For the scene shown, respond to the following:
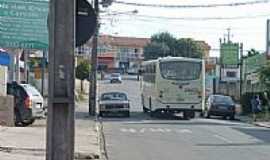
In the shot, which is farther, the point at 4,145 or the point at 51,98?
the point at 4,145

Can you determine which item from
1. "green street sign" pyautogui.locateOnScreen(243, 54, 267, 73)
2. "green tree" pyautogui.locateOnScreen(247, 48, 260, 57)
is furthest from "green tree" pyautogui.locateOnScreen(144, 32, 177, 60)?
"green street sign" pyautogui.locateOnScreen(243, 54, 267, 73)

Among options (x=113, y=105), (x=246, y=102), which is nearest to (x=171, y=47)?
(x=246, y=102)

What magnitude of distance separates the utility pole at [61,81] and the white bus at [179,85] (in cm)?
3055

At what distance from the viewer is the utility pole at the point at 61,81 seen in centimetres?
872

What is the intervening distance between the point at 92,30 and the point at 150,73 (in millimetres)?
34140

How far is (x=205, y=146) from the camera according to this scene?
2247 centimetres

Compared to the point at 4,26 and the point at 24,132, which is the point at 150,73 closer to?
the point at 4,26

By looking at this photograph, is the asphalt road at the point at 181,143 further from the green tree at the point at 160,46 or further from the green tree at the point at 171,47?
the green tree at the point at 160,46

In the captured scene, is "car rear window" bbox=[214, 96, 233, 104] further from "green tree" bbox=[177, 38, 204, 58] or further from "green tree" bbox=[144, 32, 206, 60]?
"green tree" bbox=[177, 38, 204, 58]

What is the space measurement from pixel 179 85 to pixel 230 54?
140 feet

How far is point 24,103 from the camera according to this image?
26828 millimetres

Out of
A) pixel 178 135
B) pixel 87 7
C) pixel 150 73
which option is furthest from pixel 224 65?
pixel 87 7

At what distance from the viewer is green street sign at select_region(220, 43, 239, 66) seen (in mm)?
80750

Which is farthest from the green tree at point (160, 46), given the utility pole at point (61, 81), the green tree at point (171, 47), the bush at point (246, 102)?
the utility pole at point (61, 81)
